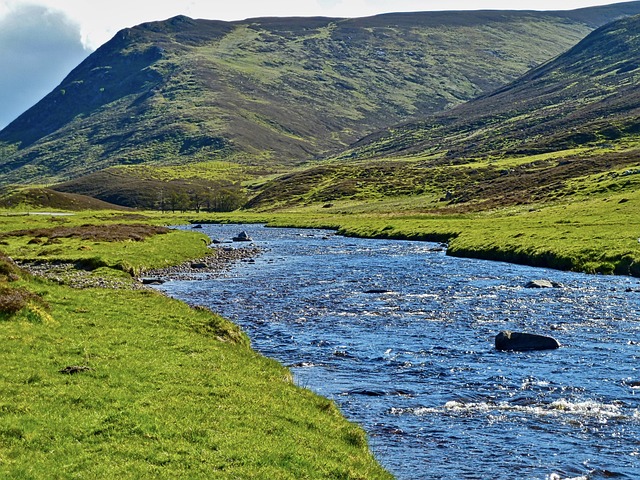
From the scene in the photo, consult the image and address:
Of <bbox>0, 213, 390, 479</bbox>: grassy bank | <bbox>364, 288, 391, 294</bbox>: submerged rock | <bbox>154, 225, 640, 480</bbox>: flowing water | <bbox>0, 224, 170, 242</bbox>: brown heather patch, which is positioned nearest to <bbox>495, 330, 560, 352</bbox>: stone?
<bbox>154, 225, 640, 480</bbox>: flowing water

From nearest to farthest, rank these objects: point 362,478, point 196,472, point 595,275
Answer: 1. point 196,472
2. point 362,478
3. point 595,275

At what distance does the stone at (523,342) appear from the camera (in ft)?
112

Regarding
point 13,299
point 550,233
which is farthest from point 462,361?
point 550,233

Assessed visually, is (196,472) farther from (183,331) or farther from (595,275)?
(595,275)

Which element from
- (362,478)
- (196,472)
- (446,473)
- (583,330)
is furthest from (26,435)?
(583,330)

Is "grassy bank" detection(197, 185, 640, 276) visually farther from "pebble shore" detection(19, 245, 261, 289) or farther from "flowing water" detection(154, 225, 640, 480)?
"pebble shore" detection(19, 245, 261, 289)

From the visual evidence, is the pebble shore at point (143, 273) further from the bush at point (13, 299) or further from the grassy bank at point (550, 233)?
the grassy bank at point (550, 233)

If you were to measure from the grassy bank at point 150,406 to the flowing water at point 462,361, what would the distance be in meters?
2.64

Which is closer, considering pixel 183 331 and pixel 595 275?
pixel 183 331

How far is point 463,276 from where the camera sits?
208 feet

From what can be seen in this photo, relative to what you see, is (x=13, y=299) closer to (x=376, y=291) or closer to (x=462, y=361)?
(x=462, y=361)

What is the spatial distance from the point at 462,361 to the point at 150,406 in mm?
17123

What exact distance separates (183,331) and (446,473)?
17.9m

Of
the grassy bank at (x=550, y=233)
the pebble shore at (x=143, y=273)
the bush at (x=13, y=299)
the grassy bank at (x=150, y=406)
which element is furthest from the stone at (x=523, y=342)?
the pebble shore at (x=143, y=273)
